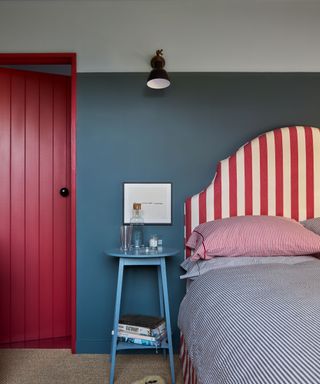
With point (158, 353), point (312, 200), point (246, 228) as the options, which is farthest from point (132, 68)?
point (158, 353)

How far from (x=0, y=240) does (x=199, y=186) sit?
157 centimetres

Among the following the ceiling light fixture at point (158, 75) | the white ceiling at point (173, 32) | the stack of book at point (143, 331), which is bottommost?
the stack of book at point (143, 331)

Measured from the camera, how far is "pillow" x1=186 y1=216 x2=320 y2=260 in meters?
1.96

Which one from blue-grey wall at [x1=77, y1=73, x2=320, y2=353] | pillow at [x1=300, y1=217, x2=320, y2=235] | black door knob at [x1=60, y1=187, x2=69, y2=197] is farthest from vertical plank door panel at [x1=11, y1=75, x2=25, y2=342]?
pillow at [x1=300, y1=217, x2=320, y2=235]

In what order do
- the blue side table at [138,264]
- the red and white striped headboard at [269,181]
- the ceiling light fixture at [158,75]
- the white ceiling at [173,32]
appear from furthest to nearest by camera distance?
the white ceiling at [173,32], the red and white striped headboard at [269,181], the ceiling light fixture at [158,75], the blue side table at [138,264]

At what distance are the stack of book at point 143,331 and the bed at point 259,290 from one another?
0.83ft

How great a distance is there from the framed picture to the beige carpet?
91 cm

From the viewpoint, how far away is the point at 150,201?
2525 mm

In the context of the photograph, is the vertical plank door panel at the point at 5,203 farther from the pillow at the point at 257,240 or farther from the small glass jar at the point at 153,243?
the pillow at the point at 257,240

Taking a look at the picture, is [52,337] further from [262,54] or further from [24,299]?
[262,54]

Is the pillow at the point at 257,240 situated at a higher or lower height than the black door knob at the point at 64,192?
lower

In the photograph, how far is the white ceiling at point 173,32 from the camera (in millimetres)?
2549

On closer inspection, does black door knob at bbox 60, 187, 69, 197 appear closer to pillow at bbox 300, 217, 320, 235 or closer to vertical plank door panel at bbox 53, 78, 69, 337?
vertical plank door panel at bbox 53, 78, 69, 337

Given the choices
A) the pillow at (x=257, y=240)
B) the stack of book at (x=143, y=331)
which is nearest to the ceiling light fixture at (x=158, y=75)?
the pillow at (x=257, y=240)
